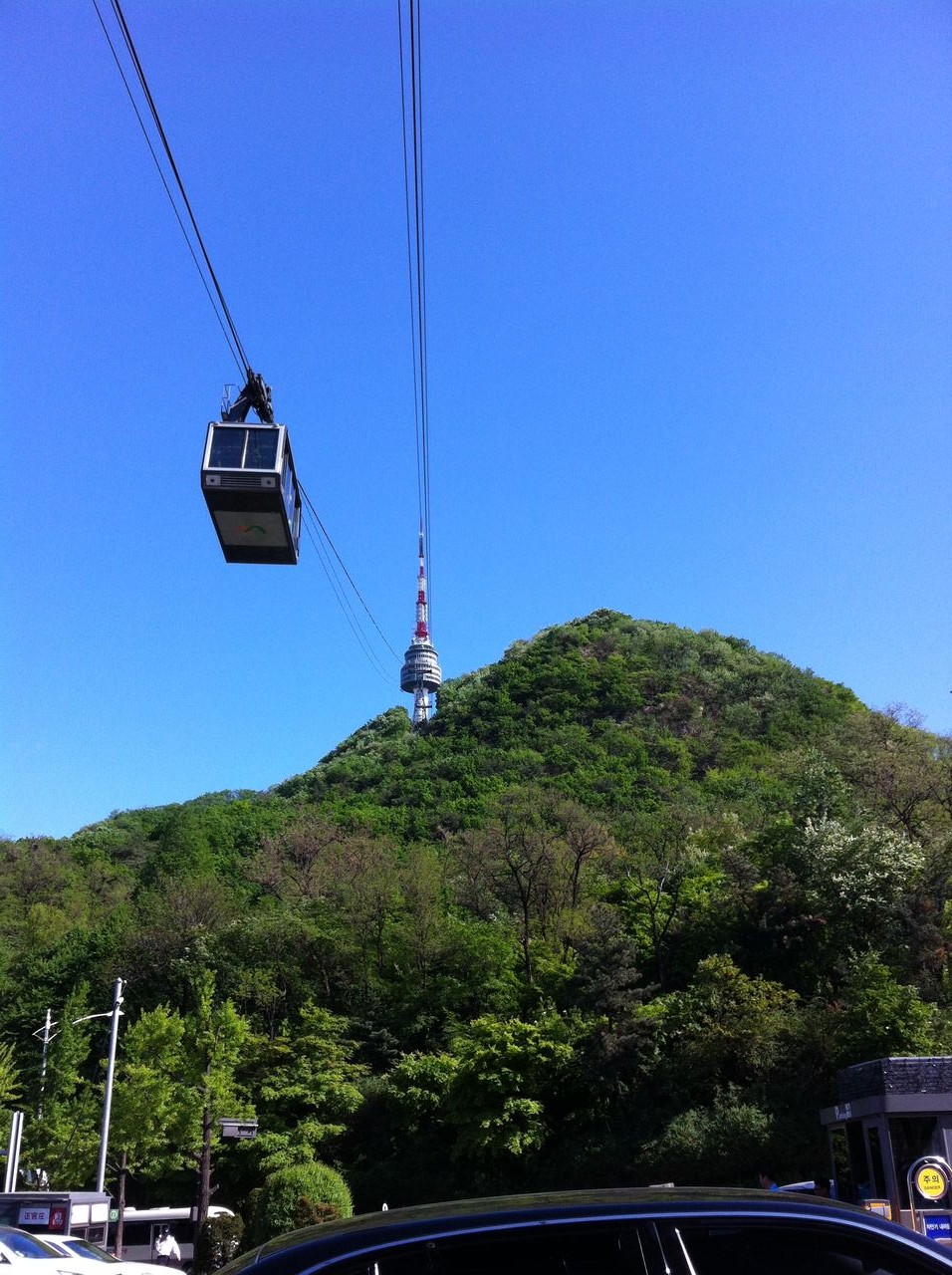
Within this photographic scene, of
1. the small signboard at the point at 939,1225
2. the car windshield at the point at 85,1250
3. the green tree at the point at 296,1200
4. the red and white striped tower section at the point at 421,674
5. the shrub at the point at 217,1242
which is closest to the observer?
the small signboard at the point at 939,1225

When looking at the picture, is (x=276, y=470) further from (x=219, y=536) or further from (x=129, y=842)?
(x=129, y=842)

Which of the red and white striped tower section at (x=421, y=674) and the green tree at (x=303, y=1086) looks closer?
the green tree at (x=303, y=1086)

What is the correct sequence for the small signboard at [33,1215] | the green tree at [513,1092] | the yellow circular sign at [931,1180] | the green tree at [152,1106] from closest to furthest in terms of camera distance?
the yellow circular sign at [931,1180], the small signboard at [33,1215], the green tree at [152,1106], the green tree at [513,1092]

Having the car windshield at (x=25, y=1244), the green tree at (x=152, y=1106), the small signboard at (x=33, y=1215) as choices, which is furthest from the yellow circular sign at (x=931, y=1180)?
the green tree at (x=152, y=1106)

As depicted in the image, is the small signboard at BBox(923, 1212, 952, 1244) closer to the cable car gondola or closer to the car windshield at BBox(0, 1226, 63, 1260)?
the car windshield at BBox(0, 1226, 63, 1260)

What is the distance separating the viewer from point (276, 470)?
37.2ft

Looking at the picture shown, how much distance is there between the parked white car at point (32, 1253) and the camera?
9.25 m

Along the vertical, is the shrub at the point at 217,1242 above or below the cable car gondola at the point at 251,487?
below

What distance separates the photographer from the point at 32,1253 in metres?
10.1

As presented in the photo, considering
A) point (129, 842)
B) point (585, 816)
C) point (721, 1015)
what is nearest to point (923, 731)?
point (585, 816)

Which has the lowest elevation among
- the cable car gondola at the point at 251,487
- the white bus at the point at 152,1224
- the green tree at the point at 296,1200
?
the white bus at the point at 152,1224

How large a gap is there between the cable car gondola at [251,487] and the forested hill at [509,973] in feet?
85.7

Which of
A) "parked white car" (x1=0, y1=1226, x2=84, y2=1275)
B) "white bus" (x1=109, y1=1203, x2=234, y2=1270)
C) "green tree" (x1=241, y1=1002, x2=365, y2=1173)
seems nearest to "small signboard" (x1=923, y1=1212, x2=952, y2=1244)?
"parked white car" (x1=0, y1=1226, x2=84, y2=1275)

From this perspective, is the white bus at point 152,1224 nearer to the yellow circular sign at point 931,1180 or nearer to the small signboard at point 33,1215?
the small signboard at point 33,1215
